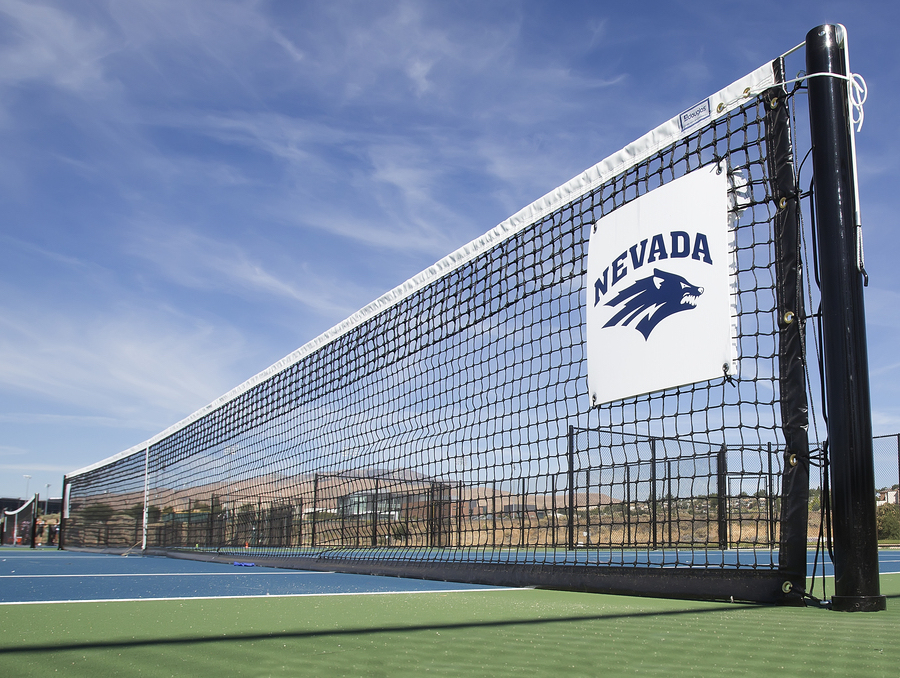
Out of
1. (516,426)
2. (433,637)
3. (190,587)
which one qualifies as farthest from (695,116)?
(190,587)

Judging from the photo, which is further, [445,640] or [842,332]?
[842,332]

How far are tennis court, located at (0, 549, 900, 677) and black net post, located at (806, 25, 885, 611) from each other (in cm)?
26

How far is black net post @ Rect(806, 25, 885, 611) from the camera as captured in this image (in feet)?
10.4

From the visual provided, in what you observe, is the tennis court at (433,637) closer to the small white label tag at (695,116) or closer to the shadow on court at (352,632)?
the shadow on court at (352,632)

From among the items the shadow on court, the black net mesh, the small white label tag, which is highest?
the small white label tag

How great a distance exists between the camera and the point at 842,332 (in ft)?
11.0

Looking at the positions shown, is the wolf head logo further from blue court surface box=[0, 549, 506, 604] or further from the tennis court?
blue court surface box=[0, 549, 506, 604]

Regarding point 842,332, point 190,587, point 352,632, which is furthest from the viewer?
point 190,587

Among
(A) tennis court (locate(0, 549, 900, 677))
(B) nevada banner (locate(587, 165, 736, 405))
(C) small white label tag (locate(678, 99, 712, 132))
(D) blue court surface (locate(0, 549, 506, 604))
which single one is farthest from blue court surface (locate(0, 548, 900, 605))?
(C) small white label tag (locate(678, 99, 712, 132))

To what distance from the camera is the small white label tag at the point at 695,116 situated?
4.22 metres

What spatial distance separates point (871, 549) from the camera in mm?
3154

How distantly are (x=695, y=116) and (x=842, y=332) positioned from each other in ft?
5.17

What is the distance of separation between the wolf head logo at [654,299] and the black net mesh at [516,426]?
0.28m

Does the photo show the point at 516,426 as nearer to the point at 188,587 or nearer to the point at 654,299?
the point at 654,299
